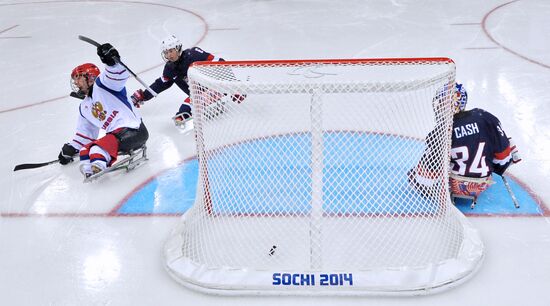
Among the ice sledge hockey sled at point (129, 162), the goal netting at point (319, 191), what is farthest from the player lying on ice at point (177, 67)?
the goal netting at point (319, 191)

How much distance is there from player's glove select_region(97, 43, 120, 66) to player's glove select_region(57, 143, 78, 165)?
0.69 meters

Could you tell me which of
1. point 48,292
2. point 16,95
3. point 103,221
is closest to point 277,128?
point 103,221

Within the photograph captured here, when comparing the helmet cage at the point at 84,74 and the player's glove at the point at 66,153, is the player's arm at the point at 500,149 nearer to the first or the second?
the helmet cage at the point at 84,74

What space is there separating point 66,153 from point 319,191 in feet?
6.52

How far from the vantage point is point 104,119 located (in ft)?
11.0

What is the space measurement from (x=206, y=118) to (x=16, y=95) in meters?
3.20

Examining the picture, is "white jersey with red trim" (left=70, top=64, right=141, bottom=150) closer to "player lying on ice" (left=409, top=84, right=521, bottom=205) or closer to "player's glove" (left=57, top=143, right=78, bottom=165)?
"player's glove" (left=57, top=143, right=78, bottom=165)

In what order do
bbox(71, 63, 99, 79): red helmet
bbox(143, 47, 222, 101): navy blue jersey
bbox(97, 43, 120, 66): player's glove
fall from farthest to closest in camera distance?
1. bbox(143, 47, 222, 101): navy blue jersey
2. bbox(71, 63, 99, 79): red helmet
3. bbox(97, 43, 120, 66): player's glove

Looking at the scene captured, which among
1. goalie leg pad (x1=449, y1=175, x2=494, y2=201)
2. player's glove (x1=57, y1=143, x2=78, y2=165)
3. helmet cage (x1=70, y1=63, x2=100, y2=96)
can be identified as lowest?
player's glove (x1=57, y1=143, x2=78, y2=165)

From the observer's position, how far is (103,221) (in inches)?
111

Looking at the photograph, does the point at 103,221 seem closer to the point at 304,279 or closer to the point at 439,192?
the point at 304,279

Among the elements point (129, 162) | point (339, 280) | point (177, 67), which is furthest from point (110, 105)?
point (339, 280)

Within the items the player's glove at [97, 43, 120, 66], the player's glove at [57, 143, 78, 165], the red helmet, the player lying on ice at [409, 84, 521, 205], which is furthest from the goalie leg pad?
the player's glove at [57, 143, 78, 165]

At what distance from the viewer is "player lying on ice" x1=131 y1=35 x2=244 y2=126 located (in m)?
3.79
